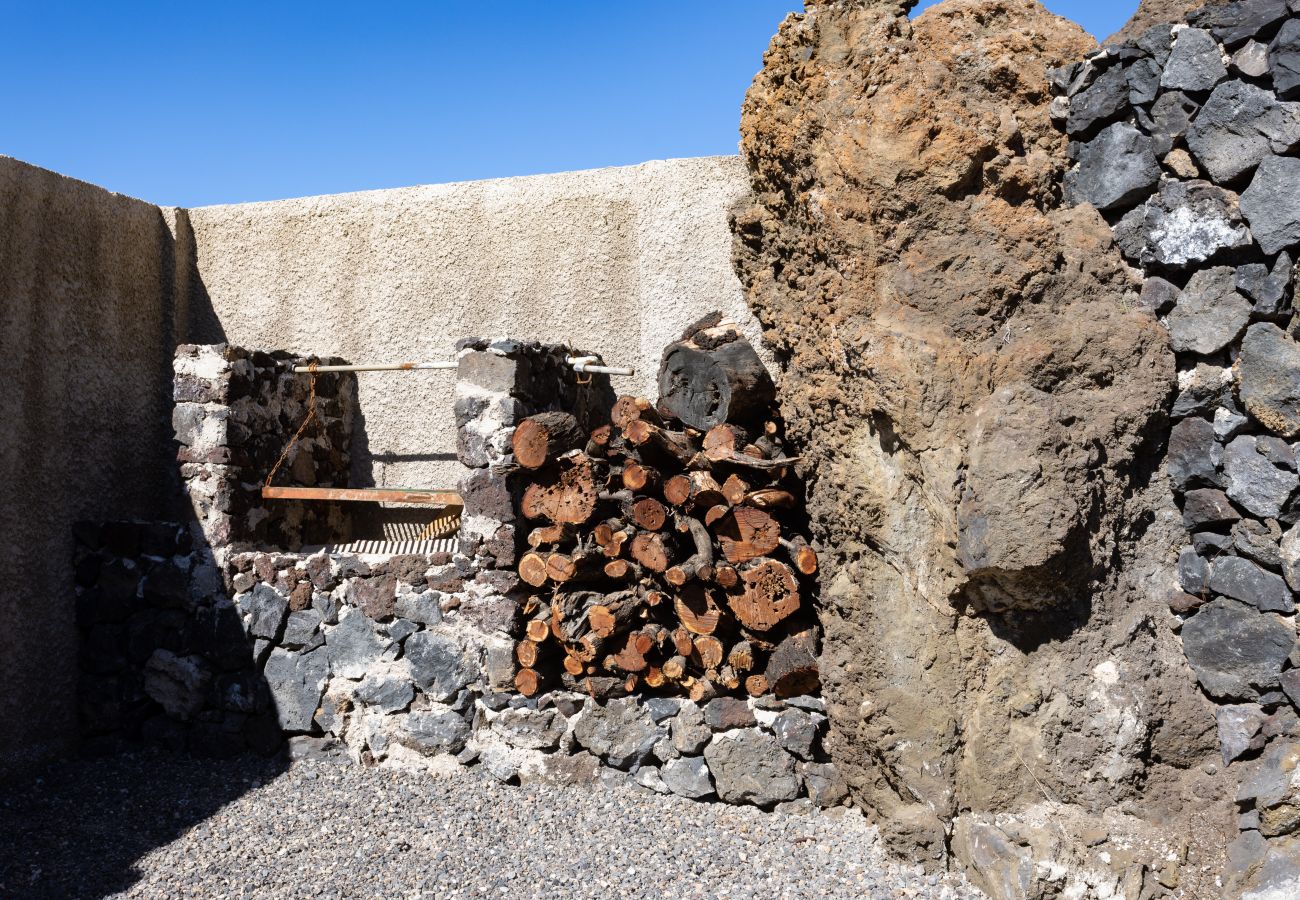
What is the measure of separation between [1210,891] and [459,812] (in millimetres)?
2703

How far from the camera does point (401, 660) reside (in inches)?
183

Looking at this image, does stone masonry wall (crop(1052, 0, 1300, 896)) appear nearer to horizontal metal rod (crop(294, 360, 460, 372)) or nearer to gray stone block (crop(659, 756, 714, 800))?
gray stone block (crop(659, 756, 714, 800))

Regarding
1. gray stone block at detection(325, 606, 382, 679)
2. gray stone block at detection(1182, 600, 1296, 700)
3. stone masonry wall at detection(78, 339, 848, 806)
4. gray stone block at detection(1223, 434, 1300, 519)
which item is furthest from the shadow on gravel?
gray stone block at detection(1223, 434, 1300, 519)

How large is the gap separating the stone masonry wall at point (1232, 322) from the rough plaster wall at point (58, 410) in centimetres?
455

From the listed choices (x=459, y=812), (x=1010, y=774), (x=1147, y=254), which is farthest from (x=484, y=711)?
(x=1147, y=254)

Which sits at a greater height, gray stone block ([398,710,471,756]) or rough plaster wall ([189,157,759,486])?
rough plaster wall ([189,157,759,486])

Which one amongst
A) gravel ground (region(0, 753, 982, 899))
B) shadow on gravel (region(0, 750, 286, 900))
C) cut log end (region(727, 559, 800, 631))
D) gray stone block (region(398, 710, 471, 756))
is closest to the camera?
gravel ground (region(0, 753, 982, 899))

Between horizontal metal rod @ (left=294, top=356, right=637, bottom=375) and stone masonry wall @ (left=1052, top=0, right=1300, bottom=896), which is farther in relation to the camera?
horizontal metal rod @ (left=294, top=356, right=637, bottom=375)

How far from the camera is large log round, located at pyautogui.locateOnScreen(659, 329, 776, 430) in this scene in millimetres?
4180

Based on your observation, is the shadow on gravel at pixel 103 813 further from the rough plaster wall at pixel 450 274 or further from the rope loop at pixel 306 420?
the rough plaster wall at pixel 450 274

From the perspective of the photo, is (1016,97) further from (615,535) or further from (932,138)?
(615,535)

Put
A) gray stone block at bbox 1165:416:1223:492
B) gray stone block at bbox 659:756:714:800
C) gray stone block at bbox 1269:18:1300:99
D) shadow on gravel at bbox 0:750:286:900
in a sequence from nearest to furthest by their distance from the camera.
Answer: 1. gray stone block at bbox 1269:18:1300:99
2. gray stone block at bbox 1165:416:1223:492
3. shadow on gravel at bbox 0:750:286:900
4. gray stone block at bbox 659:756:714:800

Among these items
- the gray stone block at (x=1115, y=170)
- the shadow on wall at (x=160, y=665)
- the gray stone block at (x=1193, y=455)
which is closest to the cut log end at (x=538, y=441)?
the shadow on wall at (x=160, y=665)

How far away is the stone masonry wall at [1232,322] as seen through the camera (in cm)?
291
